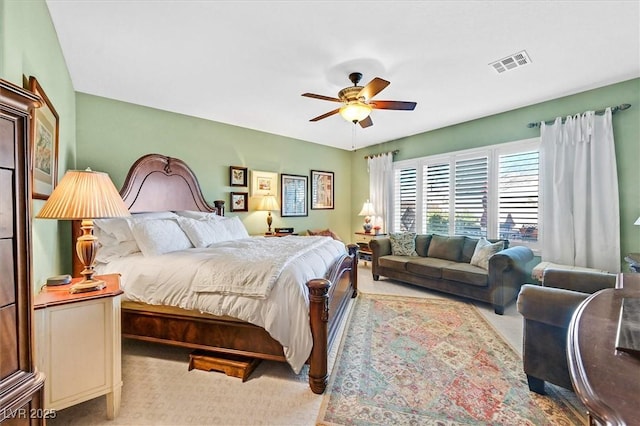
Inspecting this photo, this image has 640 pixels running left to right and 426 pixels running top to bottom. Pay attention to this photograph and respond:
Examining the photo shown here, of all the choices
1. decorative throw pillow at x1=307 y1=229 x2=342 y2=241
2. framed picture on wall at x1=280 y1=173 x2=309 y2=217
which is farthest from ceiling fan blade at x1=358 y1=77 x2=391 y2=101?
decorative throw pillow at x1=307 y1=229 x2=342 y2=241

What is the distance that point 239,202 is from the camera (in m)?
4.82

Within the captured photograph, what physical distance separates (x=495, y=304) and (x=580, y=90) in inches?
112

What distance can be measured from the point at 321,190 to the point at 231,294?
4257 mm

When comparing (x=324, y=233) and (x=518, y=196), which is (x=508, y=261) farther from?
(x=324, y=233)

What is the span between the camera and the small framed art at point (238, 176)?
4680 millimetres

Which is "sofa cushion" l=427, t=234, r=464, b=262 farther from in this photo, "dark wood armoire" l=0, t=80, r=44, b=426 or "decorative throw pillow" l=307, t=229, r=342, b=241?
"dark wood armoire" l=0, t=80, r=44, b=426

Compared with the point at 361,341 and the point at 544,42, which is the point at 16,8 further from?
the point at 544,42

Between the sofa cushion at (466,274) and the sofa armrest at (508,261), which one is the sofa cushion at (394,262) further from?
the sofa armrest at (508,261)

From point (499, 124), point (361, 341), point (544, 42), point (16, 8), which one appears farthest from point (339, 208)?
point (16, 8)

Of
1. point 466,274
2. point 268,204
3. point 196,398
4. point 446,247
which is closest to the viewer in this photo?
point 196,398

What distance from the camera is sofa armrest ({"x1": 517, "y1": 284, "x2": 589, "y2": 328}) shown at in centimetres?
162

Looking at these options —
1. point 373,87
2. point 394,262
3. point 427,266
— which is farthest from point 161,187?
point 427,266

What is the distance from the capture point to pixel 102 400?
1.85 meters

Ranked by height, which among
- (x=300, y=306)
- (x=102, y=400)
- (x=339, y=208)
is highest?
(x=339, y=208)
